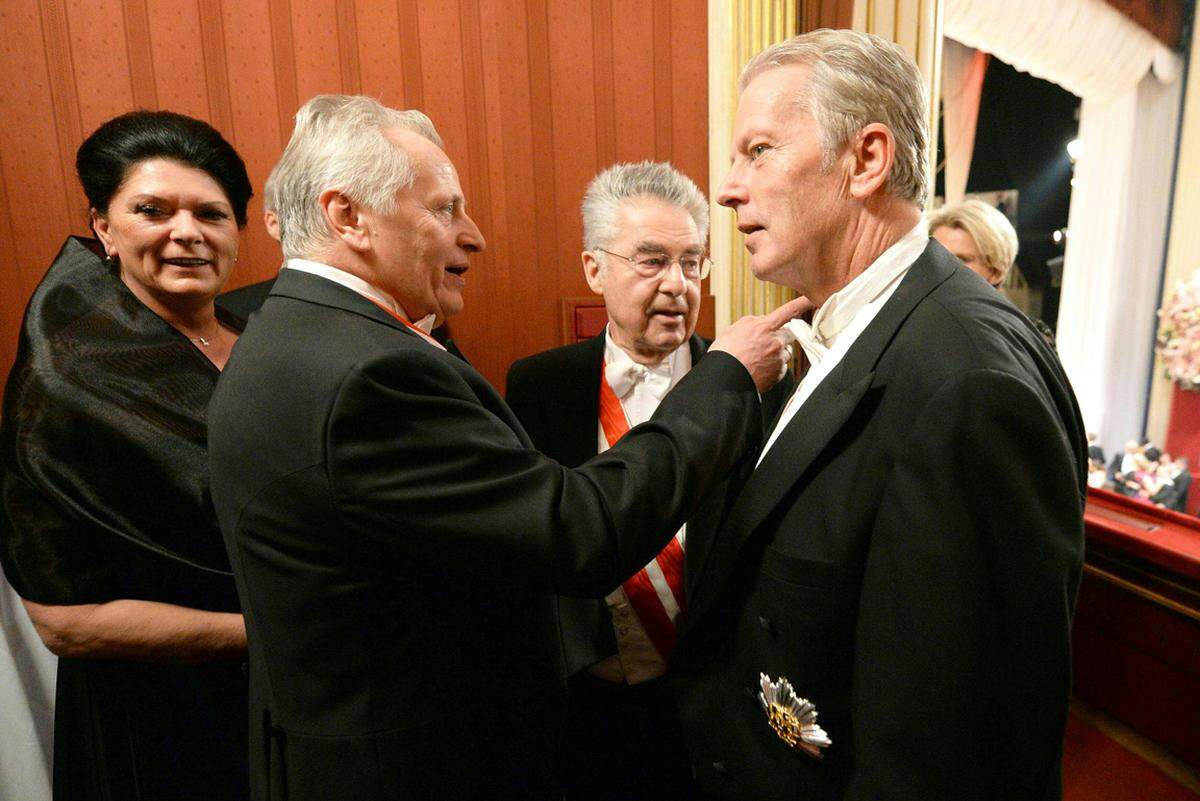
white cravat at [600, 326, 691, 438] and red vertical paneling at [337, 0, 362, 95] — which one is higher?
red vertical paneling at [337, 0, 362, 95]

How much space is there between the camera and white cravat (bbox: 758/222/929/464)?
96cm

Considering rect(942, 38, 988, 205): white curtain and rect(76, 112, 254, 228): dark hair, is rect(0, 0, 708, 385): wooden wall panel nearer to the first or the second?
rect(76, 112, 254, 228): dark hair

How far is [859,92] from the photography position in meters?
0.93

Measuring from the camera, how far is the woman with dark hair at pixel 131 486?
1213mm

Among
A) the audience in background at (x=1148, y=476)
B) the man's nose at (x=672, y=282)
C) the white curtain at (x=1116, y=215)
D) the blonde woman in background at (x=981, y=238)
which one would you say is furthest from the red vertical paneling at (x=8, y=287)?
the white curtain at (x=1116, y=215)

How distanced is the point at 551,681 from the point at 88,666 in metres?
0.88

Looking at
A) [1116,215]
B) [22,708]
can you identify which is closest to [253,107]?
[22,708]

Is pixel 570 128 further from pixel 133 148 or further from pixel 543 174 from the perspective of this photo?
pixel 133 148

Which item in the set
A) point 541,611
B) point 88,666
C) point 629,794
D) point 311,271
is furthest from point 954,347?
point 88,666

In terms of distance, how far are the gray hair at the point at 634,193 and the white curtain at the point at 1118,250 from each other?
386 centimetres

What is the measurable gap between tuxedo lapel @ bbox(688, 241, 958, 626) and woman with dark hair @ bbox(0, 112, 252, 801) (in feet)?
3.11

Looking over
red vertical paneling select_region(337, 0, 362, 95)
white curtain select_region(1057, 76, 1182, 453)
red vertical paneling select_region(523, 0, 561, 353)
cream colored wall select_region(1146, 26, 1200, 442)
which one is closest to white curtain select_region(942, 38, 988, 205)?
white curtain select_region(1057, 76, 1182, 453)

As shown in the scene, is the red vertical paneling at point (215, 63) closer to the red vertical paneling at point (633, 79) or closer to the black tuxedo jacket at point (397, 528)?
the red vertical paneling at point (633, 79)

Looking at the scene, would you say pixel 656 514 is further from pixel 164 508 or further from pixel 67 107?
pixel 67 107
